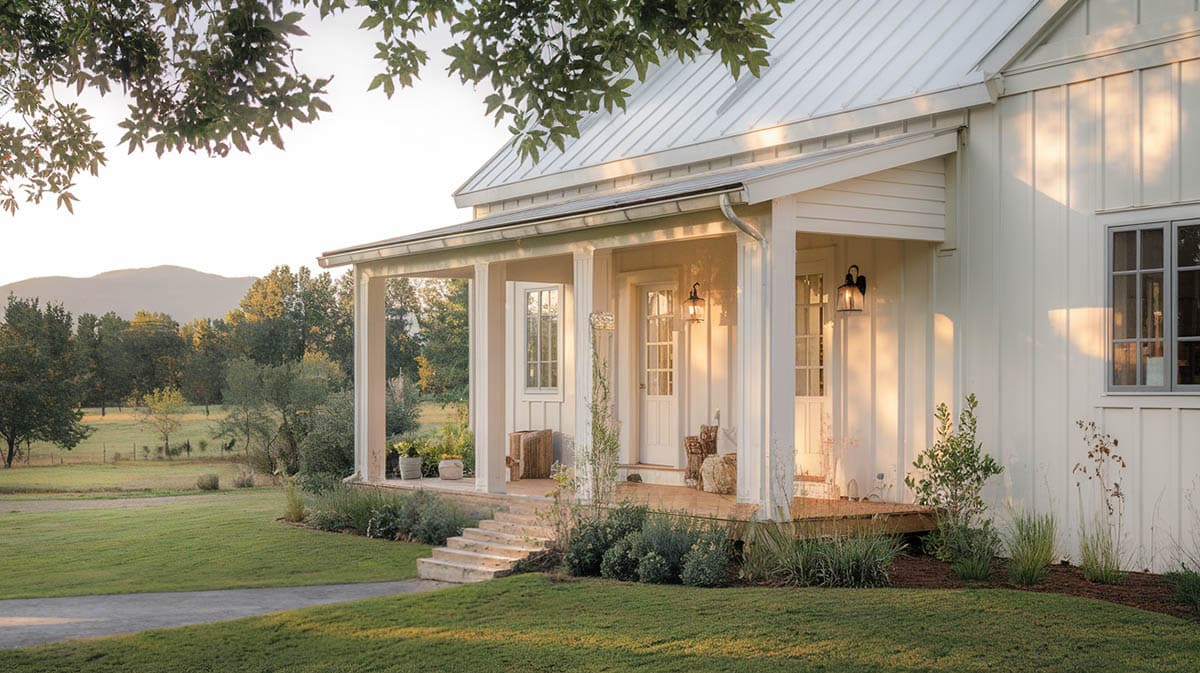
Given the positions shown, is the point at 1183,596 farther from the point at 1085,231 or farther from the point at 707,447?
the point at 707,447

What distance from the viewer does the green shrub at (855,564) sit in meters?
9.23

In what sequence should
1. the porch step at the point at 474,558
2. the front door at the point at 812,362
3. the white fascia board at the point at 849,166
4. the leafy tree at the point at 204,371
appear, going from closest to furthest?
1. the white fascia board at the point at 849,166
2. the porch step at the point at 474,558
3. the front door at the point at 812,362
4. the leafy tree at the point at 204,371

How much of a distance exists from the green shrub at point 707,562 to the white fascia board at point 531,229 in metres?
2.96

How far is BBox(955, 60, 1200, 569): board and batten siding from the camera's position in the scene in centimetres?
955

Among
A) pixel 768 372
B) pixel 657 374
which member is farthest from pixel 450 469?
pixel 768 372

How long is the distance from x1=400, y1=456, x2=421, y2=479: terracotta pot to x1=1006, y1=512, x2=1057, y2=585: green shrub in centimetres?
858

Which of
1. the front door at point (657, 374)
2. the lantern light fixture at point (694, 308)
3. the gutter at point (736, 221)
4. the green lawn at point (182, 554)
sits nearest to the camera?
the gutter at point (736, 221)

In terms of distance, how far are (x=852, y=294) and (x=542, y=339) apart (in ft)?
20.5

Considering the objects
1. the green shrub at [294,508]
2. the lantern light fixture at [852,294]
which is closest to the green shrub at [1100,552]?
the lantern light fixture at [852,294]

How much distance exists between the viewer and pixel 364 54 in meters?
9.48

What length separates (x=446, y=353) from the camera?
171ft

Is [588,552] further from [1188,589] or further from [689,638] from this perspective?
[1188,589]

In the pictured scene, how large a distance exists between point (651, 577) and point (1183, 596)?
4121 mm

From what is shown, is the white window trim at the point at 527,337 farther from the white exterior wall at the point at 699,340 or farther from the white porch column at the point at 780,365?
the white porch column at the point at 780,365
